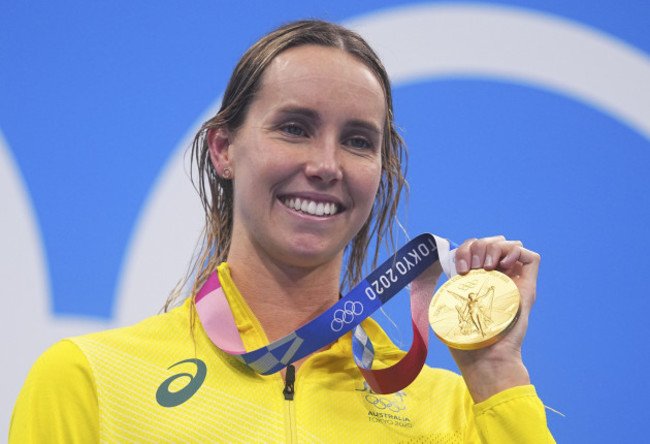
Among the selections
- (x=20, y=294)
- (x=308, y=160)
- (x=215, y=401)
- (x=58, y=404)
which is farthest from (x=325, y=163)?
(x=20, y=294)

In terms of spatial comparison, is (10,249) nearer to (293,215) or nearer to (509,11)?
(293,215)

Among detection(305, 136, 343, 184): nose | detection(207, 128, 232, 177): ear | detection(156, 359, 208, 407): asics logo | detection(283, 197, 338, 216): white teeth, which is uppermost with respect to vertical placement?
detection(207, 128, 232, 177): ear

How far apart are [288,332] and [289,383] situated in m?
0.14

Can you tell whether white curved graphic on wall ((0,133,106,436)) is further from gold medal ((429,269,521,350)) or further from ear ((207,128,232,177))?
gold medal ((429,269,521,350))

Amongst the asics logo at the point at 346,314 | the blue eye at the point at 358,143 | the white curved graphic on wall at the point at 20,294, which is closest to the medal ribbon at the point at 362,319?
the asics logo at the point at 346,314

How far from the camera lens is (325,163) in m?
1.47

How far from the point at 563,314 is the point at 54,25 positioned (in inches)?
72.0

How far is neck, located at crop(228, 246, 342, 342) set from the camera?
5.18 ft

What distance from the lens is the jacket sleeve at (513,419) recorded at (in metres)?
1.39

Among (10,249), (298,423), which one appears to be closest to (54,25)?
(10,249)

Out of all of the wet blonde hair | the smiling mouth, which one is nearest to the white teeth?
the smiling mouth

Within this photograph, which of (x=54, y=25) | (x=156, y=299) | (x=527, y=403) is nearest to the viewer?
(x=527, y=403)

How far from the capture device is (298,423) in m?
1.42

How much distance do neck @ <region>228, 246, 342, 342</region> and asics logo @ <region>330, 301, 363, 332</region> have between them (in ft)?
0.31
